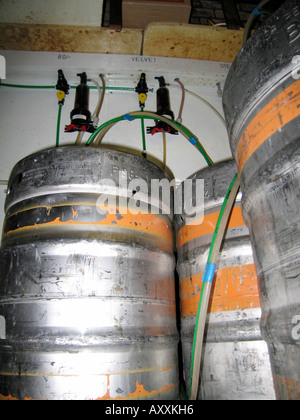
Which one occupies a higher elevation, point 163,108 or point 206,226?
point 163,108

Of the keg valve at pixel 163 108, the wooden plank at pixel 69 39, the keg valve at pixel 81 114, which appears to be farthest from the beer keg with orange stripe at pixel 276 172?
the wooden plank at pixel 69 39

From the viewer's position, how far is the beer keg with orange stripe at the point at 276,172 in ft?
1.71

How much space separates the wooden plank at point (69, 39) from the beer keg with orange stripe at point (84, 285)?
99 cm

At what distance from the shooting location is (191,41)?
1.56 meters

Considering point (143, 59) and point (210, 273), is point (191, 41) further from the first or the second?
point (210, 273)

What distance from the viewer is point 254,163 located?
64cm

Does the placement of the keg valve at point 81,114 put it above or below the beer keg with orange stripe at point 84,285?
above

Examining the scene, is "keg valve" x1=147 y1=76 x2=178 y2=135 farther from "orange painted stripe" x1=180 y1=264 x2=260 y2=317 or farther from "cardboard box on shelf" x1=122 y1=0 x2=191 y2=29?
"orange painted stripe" x1=180 y1=264 x2=260 y2=317

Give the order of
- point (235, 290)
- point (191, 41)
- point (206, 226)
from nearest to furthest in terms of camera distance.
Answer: point (235, 290), point (206, 226), point (191, 41)

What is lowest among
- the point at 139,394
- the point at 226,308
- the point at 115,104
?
the point at 139,394

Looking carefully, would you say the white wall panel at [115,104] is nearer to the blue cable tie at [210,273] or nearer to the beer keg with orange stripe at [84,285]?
the beer keg with orange stripe at [84,285]

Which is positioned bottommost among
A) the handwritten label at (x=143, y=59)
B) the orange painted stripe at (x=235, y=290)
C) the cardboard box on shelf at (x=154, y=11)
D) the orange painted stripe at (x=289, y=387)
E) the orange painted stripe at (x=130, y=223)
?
the orange painted stripe at (x=289, y=387)

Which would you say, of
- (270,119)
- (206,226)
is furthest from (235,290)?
(270,119)

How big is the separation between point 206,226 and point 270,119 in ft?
1.35
